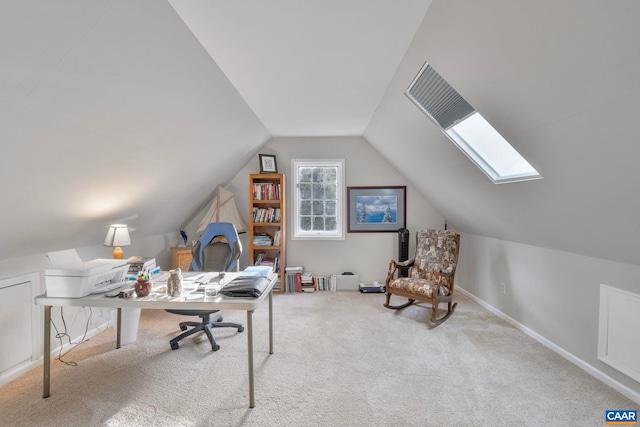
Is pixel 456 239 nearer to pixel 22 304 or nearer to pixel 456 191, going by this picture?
pixel 456 191

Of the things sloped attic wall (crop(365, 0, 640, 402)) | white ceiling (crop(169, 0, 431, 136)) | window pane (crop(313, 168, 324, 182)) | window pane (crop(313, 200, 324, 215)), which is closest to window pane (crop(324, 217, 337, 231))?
window pane (crop(313, 200, 324, 215))

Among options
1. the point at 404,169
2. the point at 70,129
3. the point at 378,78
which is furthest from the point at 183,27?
the point at 404,169

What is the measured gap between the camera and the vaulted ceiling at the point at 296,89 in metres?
1.21

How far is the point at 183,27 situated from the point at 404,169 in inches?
131

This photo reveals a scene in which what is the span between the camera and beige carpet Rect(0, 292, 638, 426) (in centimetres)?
182

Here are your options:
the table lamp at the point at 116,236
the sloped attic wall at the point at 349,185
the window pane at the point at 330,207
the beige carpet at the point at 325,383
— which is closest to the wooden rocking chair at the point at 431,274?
the beige carpet at the point at 325,383

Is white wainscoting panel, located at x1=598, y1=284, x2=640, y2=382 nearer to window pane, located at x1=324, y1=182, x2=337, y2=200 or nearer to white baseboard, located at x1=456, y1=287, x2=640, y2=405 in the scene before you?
white baseboard, located at x1=456, y1=287, x2=640, y2=405

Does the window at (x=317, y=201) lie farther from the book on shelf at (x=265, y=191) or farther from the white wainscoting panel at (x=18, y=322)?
the white wainscoting panel at (x=18, y=322)

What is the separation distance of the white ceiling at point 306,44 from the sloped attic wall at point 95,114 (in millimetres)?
161

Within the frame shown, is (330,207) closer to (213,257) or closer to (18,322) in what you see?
(213,257)

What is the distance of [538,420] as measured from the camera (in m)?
1.78

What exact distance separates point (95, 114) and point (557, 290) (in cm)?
382

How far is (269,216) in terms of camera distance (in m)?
4.41

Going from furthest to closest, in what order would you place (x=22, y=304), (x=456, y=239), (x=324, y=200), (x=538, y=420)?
(x=324, y=200), (x=456, y=239), (x=22, y=304), (x=538, y=420)
